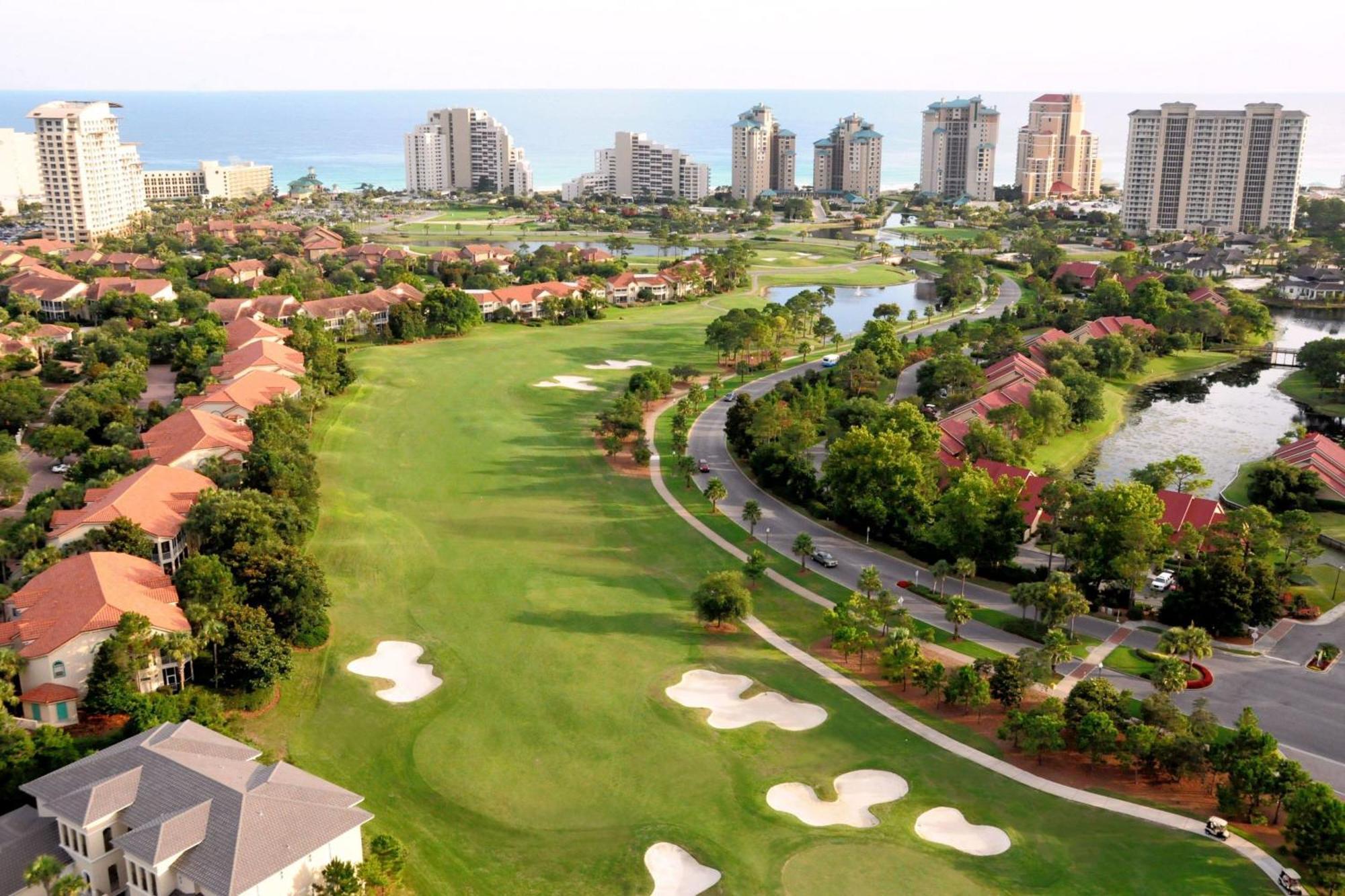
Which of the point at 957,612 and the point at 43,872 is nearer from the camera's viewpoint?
the point at 43,872

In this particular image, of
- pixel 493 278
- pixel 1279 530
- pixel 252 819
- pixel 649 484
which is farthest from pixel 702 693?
pixel 493 278

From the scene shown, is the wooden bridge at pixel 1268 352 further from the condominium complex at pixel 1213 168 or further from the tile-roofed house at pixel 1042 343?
the condominium complex at pixel 1213 168

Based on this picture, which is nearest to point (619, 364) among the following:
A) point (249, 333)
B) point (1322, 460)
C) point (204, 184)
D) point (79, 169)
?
point (249, 333)

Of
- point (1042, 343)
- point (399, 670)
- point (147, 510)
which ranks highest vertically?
point (1042, 343)

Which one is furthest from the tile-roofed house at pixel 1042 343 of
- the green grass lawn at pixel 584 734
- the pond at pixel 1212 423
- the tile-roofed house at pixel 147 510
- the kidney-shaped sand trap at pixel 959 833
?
the tile-roofed house at pixel 147 510

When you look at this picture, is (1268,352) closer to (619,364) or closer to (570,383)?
(619,364)

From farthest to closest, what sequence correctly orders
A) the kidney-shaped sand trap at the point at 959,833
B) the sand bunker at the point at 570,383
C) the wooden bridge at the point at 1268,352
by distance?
the wooden bridge at the point at 1268,352 < the sand bunker at the point at 570,383 < the kidney-shaped sand trap at the point at 959,833
